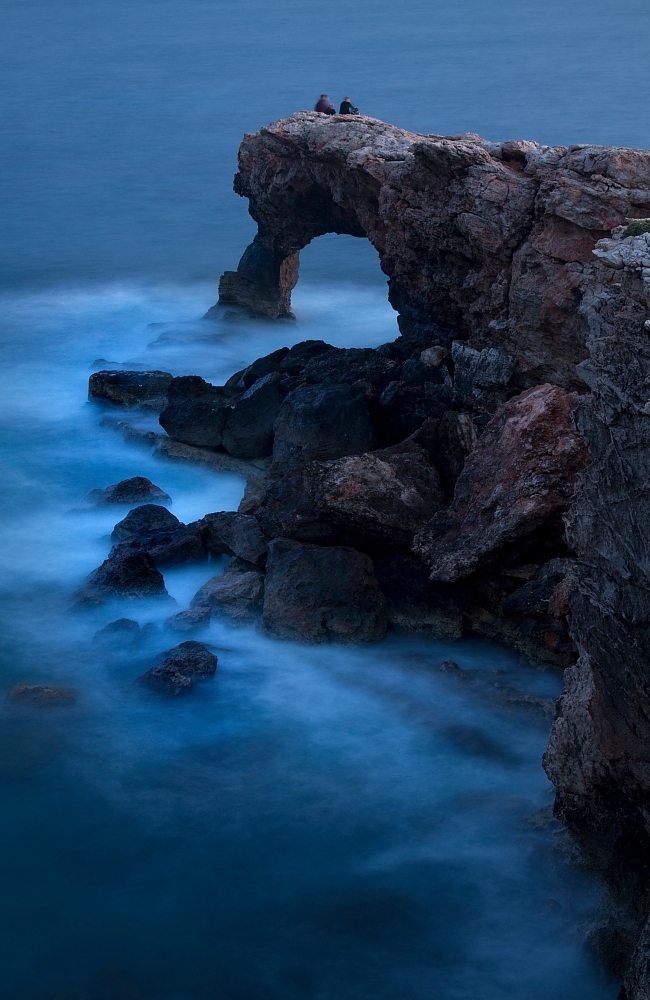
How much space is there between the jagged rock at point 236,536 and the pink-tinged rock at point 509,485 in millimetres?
Result: 2328

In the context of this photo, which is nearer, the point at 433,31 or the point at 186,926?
the point at 186,926

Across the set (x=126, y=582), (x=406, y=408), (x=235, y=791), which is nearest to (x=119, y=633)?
(x=126, y=582)

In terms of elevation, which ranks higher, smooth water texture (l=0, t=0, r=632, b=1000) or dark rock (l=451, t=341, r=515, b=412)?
dark rock (l=451, t=341, r=515, b=412)

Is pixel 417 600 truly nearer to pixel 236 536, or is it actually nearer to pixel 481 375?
pixel 236 536

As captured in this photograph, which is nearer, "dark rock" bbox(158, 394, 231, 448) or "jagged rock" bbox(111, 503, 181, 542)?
"jagged rock" bbox(111, 503, 181, 542)

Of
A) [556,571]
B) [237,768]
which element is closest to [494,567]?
[556,571]

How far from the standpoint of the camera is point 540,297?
15594mm

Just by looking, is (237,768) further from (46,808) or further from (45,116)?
(45,116)

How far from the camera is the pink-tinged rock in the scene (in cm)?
1333

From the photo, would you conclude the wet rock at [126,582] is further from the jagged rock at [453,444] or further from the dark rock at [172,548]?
the jagged rock at [453,444]

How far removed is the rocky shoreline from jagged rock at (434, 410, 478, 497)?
3cm

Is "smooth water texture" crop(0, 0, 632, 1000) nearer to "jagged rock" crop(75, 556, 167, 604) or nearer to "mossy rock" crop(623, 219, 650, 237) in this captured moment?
"jagged rock" crop(75, 556, 167, 604)

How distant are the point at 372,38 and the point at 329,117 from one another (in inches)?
1358

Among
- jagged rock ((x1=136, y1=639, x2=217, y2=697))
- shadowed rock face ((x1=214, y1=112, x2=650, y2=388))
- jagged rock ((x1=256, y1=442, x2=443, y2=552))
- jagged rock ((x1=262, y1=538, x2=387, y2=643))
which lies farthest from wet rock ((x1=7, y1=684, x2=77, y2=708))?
shadowed rock face ((x1=214, y1=112, x2=650, y2=388))
